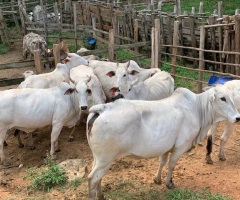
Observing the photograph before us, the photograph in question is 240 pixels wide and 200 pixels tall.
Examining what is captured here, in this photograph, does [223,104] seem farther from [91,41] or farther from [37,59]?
[91,41]

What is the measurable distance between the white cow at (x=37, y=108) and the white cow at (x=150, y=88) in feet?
3.39

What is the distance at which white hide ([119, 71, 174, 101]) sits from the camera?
6.79 m

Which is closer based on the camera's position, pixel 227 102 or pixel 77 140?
Result: pixel 227 102

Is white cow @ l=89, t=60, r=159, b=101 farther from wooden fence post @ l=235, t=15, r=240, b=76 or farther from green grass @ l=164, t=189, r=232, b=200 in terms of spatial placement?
green grass @ l=164, t=189, r=232, b=200

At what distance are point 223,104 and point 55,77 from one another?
4.40 m

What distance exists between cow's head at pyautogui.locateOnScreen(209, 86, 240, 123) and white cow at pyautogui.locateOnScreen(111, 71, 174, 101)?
2.09 metres

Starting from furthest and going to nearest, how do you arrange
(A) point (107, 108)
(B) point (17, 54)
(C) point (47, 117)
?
(B) point (17, 54) < (C) point (47, 117) < (A) point (107, 108)

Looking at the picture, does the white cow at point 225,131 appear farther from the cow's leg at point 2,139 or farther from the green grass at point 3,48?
the green grass at point 3,48

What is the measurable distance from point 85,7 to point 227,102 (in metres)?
17.1

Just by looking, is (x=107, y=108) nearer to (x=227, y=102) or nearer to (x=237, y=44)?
(x=227, y=102)

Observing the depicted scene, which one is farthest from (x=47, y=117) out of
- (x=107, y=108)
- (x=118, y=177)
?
(x=107, y=108)

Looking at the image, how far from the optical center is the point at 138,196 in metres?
4.81

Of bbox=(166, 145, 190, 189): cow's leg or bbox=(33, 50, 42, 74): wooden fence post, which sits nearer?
bbox=(166, 145, 190, 189): cow's leg

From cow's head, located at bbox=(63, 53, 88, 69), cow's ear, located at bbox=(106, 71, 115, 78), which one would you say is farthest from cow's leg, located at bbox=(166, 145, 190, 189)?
cow's head, located at bbox=(63, 53, 88, 69)
